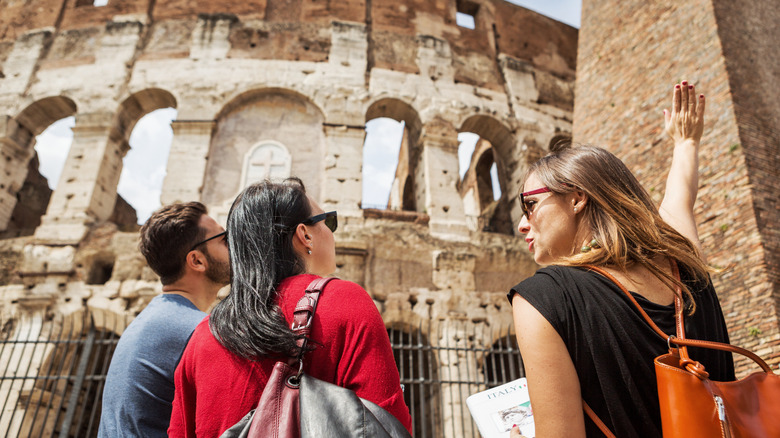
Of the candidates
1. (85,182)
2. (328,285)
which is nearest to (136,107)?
(85,182)

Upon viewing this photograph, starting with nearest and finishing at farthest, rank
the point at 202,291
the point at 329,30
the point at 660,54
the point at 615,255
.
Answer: the point at 615,255 < the point at 202,291 < the point at 660,54 < the point at 329,30

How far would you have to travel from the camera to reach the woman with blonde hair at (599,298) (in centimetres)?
118

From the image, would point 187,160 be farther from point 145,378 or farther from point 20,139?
point 145,378

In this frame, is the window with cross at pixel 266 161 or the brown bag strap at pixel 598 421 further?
the window with cross at pixel 266 161

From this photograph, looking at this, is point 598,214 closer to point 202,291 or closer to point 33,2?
point 202,291

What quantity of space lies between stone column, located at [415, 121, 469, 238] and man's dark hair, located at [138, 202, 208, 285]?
6.99 metres

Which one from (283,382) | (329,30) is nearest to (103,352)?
(329,30)

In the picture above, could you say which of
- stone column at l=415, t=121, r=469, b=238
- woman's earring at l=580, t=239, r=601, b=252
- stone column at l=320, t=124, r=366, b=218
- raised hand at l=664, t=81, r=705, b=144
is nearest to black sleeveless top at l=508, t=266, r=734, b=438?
woman's earring at l=580, t=239, r=601, b=252

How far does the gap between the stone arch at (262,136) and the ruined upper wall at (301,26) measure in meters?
1.01

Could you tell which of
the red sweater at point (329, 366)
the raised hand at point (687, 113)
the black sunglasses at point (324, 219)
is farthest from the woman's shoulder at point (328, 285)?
the raised hand at point (687, 113)

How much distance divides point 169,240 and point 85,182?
819 cm

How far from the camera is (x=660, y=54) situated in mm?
7125

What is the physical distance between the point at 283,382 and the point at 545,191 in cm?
94

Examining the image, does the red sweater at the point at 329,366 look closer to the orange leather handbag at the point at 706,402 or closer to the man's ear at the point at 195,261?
the orange leather handbag at the point at 706,402
